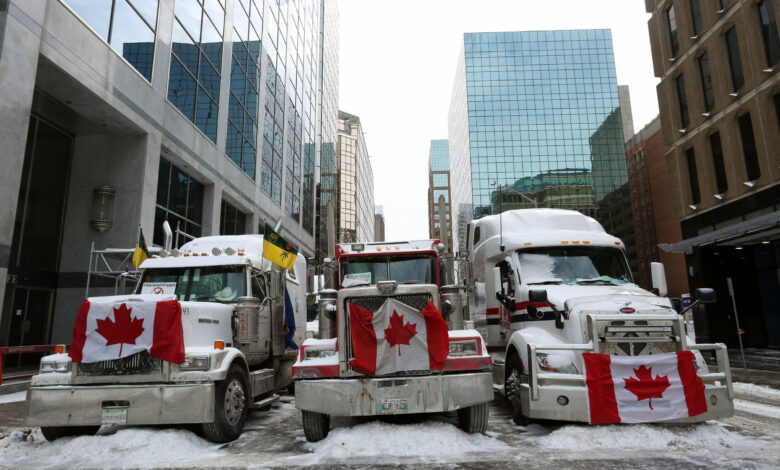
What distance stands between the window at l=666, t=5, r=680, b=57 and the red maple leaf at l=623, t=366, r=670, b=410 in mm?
22742

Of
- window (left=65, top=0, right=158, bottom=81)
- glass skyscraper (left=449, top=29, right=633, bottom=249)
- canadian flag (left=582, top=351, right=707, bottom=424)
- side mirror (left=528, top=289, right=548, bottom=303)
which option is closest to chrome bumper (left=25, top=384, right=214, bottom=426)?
side mirror (left=528, top=289, right=548, bottom=303)

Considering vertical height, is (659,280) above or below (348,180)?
below

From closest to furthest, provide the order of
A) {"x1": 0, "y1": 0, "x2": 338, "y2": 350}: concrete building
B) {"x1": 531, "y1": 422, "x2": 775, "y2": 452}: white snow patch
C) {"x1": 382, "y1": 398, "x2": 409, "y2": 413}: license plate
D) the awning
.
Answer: {"x1": 531, "y1": 422, "x2": 775, "y2": 452}: white snow patch < {"x1": 382, "y1": 398, "x2": 409, "y2": 413}: license plate < {"x1": 0, "y1": 0, "x2": 338, "y2": 350}: concrete building < the awning

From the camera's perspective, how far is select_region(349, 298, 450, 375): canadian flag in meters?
6.16

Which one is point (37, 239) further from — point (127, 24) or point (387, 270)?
point (387, 270)

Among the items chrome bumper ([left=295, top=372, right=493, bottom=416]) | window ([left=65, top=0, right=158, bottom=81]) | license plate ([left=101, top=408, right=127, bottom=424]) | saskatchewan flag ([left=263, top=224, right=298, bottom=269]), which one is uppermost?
window ([left=65, top=0, right=158, bottom=81])

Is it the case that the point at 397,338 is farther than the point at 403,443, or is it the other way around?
the point at 397,338

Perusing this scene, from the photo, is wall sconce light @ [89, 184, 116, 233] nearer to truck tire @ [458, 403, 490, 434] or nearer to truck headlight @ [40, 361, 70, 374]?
truck headlight @ [40, 361, 70, 374]

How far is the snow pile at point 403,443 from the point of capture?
18.2 feet

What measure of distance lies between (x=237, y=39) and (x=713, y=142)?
2403 centimetres

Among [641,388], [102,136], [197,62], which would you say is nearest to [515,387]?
[641,388]

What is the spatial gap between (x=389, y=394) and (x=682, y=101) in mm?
23636

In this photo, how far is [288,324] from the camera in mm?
9711

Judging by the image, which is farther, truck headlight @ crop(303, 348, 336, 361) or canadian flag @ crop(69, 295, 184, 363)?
truck headlight @ crop(303, 348, 336, 361)
